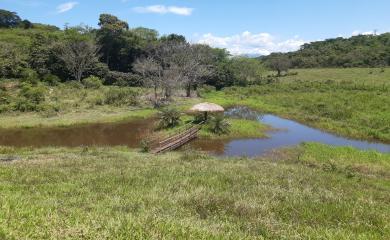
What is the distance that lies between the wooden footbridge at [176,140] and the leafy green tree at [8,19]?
322 ft

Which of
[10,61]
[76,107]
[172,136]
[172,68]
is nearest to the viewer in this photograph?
[172,136]

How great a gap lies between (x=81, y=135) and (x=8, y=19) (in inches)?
3833

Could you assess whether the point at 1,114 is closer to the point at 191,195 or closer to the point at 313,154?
the point at 313,154

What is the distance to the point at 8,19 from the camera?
387 ft

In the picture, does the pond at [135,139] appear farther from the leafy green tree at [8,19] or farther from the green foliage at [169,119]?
the leafy green tree at [8,19]

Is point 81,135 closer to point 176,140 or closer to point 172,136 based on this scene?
point 172,136

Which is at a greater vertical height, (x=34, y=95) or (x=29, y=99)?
(x=34, y=95)

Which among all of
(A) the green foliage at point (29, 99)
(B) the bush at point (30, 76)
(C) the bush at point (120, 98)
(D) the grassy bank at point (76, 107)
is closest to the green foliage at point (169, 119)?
(D) the grassy bank at point (76, 107)

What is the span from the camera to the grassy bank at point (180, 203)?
6531 millimetres

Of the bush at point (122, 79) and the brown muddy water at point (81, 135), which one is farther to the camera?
the bush at point (122, 79)

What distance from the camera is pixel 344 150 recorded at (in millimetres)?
29031

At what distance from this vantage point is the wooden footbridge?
96.0 ft

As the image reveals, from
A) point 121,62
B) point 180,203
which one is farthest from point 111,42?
point 180,203

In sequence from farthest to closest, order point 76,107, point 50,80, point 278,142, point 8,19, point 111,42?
1. point 8,19
2. point 111,42
3. point 50,80
4. point 76,107
5. point 278,142
